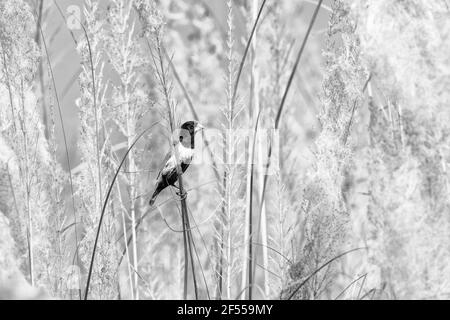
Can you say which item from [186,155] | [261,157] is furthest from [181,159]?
[261,157]

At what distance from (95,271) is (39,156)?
247mm

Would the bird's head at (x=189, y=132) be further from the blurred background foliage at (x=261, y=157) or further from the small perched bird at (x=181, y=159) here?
the blurred background foliage at (x=261, y=157)

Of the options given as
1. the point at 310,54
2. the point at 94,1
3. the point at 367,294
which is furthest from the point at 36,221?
the point at 310,54

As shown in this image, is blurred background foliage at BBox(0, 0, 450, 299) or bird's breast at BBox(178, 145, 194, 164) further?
bird's breast at BBox(178, 145, 194, 164)

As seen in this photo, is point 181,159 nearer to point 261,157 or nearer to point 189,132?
point 189,132

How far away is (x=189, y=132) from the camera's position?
5.80 ft

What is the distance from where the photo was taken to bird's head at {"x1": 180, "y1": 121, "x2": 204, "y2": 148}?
63.6 inches

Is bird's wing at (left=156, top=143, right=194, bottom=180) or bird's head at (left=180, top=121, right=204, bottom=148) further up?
bird's head at (left=180, top=121, right=204, bottom=148)

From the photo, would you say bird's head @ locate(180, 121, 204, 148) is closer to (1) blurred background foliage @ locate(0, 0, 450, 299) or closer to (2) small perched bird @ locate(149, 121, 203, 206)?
(2) small perched bird @ locate(149, 121, 203, 206)

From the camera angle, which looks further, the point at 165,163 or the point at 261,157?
the point at 165,163

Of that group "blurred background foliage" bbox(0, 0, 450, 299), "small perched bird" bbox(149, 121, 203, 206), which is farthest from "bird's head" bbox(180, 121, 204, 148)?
"blurred background foliage" bbox(0, 0, 450, 299)

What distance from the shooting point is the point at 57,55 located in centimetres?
196

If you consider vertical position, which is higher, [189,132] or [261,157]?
[189,132]

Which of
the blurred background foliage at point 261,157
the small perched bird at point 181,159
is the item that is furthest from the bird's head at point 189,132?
the blurred background foliage at point 261,157
